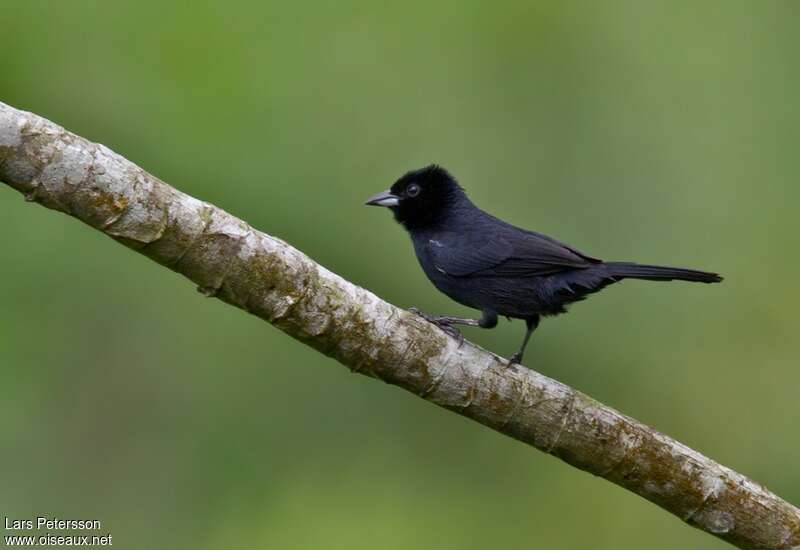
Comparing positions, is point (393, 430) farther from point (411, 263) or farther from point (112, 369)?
point (112, 369)

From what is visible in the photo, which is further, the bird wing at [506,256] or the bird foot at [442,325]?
the bird wing at [506,256]

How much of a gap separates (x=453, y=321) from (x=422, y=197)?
4.04 feet

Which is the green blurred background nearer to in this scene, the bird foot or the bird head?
the bird head

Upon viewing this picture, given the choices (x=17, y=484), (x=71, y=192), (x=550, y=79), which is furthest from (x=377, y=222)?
(x=71, y=192)

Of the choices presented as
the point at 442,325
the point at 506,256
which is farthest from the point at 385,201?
the point at 442,325

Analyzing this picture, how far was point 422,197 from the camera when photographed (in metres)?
5.67

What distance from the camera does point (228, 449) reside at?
7289 mm

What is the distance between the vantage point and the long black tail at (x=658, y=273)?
4.59m

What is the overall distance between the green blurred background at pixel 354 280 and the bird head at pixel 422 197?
110cm

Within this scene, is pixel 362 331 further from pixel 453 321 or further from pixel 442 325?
pixel 453 321

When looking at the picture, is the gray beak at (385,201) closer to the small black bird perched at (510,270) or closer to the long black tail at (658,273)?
the small black bird perched at (510,270)

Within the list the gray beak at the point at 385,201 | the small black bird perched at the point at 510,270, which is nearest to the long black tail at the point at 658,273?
the small black bird perched at the point at 510,270

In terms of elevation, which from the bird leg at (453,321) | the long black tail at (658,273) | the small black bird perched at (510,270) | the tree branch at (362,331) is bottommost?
the tree branch at (362,331)

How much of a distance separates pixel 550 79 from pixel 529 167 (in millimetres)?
1044
